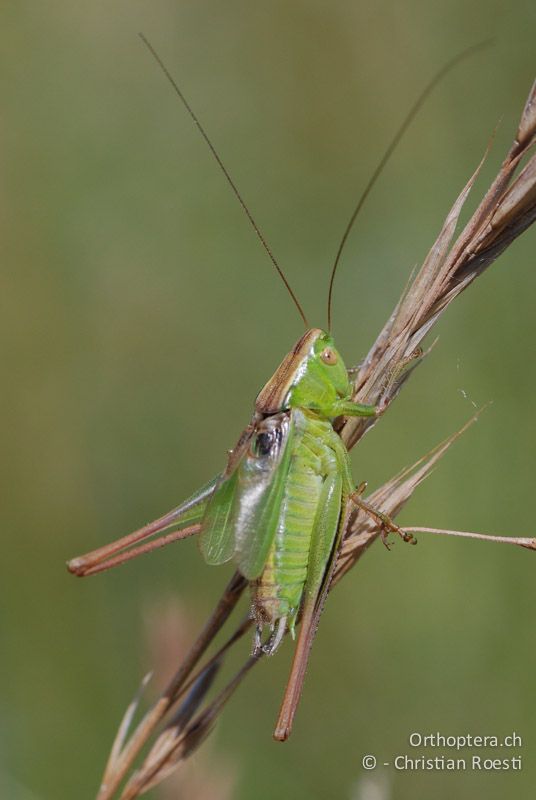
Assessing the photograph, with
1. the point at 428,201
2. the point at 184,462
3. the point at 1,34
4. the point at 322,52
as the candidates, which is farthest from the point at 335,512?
the point at 1,34

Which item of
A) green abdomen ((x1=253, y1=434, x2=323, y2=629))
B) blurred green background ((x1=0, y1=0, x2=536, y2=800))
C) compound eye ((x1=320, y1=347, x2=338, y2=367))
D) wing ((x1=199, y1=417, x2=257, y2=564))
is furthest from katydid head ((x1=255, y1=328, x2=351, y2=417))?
blurred green background ((x1=0, y1=0, x2=536, y2=800))

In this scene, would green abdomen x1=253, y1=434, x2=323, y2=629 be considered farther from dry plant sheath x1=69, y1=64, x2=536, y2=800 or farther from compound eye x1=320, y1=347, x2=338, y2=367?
compound eye x1=320, y1=347, x2=338, y2=367

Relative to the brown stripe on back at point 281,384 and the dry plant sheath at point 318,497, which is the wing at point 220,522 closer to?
the dry plant sheath at point 318,497

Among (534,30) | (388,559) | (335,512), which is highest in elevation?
(534,30)

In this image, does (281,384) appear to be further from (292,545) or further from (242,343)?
(242,343)

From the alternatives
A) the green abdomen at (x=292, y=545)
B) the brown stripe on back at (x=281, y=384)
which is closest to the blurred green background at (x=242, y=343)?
the green abdomen at (x=292, y=545)

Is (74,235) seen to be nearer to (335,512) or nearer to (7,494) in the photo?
(7,494)

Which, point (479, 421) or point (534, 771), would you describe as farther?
point (479, 421)
